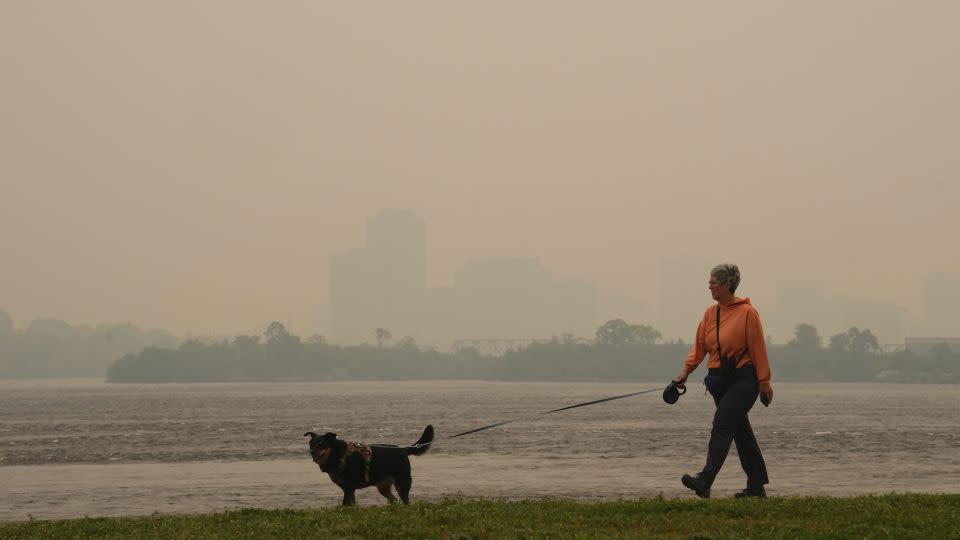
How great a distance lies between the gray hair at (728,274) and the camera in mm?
14359

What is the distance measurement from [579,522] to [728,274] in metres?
3.66

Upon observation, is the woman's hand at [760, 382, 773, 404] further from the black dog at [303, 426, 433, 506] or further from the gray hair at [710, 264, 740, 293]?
the black dog at [303, 426, 433, 506]

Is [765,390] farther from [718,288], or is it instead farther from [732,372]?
[718,288]

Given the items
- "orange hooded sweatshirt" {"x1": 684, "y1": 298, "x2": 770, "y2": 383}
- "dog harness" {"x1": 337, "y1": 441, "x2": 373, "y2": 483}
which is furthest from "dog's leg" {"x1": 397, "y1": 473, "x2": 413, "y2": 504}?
"orange hooded sweatshirt" {"x1": 684, "y1": 298, "x2": 770, "y2": 383}

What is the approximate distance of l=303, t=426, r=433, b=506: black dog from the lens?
→ 15.3 meters

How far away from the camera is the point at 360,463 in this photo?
A: 50.6 feet

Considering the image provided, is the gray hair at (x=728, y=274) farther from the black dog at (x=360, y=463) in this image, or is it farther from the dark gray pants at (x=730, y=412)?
the black dog at (x=360, y=463)

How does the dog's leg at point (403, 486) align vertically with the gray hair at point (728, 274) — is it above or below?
below

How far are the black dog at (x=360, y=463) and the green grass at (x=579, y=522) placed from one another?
1.09m

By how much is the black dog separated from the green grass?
1.09 metres

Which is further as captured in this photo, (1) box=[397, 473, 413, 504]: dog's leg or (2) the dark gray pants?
(1) box=[397, 473, 413, 504]: dog's leg

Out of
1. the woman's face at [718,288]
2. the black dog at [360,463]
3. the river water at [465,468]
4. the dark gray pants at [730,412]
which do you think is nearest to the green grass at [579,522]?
the dark gray pants at [730,412]

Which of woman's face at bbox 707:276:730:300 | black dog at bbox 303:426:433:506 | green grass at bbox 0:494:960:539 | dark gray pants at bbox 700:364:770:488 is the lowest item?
green grass at bbox 0:494:960:539

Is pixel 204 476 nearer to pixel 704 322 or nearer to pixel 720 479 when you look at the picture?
pixel 720 479
